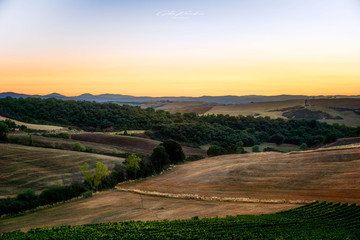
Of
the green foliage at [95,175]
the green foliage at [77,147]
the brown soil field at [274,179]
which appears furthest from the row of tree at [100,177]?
the green foliage at [77,147]

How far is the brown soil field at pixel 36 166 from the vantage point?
4042 cm

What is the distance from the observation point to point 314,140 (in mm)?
90125

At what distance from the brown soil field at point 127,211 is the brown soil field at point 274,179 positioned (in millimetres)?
3252

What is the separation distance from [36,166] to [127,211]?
21.5m

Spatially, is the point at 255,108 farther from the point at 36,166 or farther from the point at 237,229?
the point at 237,229

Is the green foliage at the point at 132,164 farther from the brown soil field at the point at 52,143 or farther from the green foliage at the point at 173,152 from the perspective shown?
the brown soil field at the point at 52,143

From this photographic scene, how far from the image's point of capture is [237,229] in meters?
20.9

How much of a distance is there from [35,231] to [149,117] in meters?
96.2

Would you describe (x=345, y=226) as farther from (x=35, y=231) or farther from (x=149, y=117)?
(x=149, y=117)

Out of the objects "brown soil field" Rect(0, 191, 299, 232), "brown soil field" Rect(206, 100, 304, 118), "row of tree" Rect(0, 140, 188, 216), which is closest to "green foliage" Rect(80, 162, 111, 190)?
"row of tree" Rect(0, 140, 188, 216)

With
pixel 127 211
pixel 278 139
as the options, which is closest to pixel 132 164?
pixel 127 211

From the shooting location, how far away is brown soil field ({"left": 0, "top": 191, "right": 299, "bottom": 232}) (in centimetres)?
2939

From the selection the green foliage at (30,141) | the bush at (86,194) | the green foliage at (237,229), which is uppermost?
the green foliage at (30,141)

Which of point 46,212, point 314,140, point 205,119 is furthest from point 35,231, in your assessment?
point 205,119
